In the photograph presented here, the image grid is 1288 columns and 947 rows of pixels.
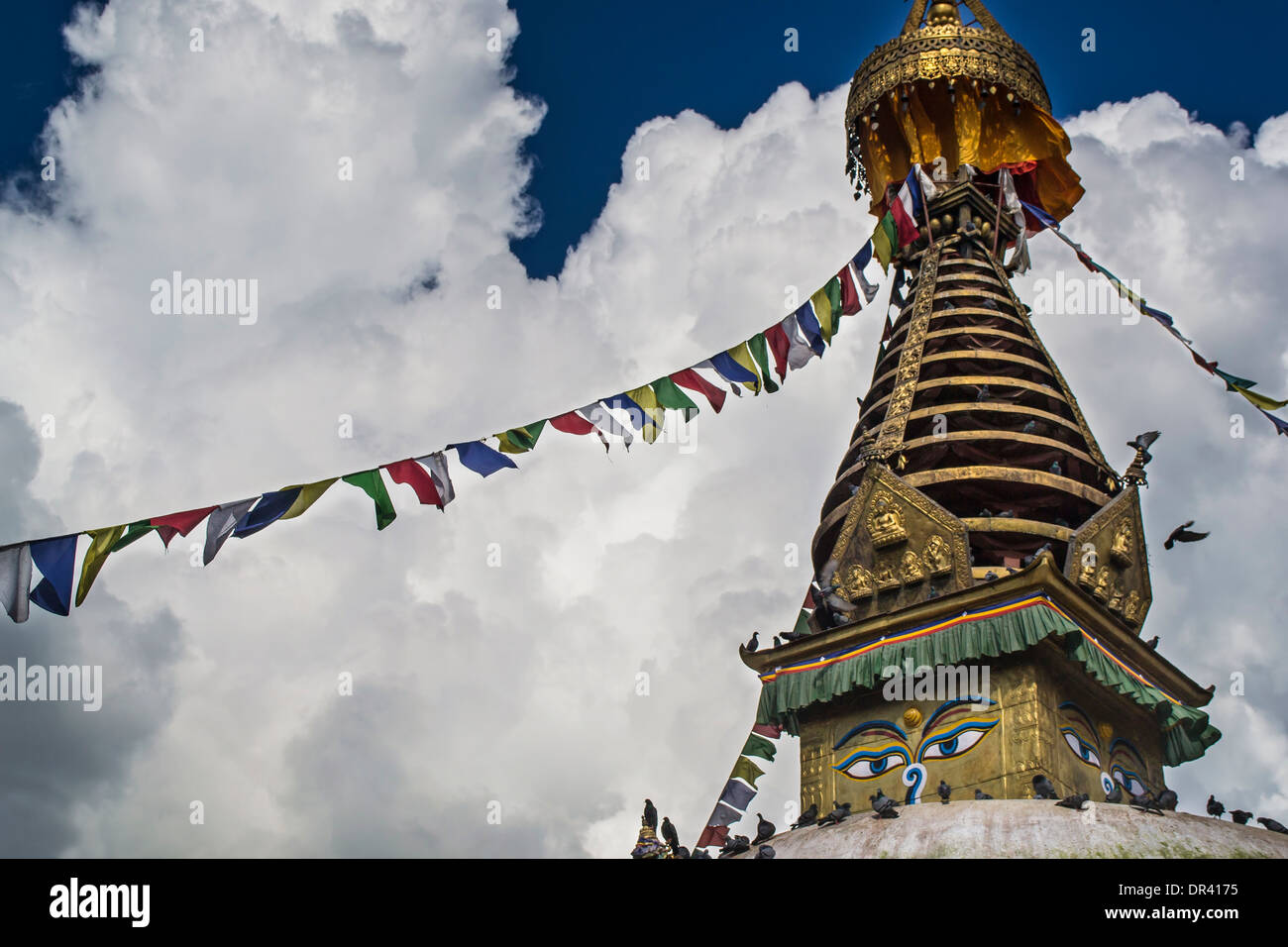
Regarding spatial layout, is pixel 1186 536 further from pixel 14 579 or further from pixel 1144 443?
pixel 14 579

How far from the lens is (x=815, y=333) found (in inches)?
734

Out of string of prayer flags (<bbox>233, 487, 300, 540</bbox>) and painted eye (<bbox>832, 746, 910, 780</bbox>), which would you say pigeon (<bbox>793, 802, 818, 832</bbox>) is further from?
string of prayer flags (<bbox>233, 487, 300, 540</bbox>)

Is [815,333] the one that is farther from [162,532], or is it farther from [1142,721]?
[162,532]

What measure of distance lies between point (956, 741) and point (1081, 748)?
1370 mm

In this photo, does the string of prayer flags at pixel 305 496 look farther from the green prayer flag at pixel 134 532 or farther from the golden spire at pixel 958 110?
the golden spire at pixel 958 110

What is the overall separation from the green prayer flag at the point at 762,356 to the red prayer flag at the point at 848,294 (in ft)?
7.64

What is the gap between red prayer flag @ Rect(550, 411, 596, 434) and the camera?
15.5m

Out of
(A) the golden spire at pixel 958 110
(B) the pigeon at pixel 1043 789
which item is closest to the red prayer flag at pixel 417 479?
(B) the pigeon at pixel 1043 789

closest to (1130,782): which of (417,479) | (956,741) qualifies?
(956,741)

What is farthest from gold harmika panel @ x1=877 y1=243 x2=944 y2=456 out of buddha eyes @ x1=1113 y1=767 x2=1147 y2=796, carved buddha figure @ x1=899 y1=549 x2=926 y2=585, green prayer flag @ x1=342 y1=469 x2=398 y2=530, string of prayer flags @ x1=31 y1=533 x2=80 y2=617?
string of prayer flags @ x1=31 y1=533 x2=80 y2=617
